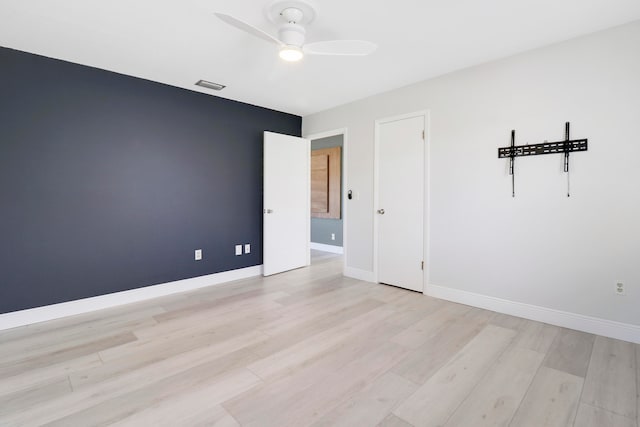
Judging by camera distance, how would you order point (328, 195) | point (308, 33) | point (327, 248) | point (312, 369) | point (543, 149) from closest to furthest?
1. point (312, 369)
2. point (308, 33)
3. point (543, 149)
4. point (328, 195)
5. point (327, 248)

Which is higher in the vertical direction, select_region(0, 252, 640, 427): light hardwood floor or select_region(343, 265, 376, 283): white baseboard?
select_region(343, 265, 376, 283): white baseboard

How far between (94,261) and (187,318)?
1177 mm

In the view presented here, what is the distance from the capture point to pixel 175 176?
3.65 meters

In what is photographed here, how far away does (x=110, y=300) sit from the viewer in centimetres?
319

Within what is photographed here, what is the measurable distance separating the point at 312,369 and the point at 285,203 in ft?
9.31

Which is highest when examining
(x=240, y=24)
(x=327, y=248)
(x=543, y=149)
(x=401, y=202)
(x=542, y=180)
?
(x=240, y=24)

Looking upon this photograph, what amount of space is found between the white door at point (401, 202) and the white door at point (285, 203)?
1.33 m

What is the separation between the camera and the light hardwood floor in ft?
5.24

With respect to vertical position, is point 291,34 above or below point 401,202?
above

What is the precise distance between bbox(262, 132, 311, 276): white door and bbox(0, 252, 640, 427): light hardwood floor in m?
1.43

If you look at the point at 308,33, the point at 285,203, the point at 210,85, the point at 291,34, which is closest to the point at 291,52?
the point at 291,34

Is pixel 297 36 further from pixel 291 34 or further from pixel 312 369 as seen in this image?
pixel 312 369

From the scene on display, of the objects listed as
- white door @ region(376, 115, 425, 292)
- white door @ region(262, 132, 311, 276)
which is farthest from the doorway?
white door @ region(376, 115, 425, 292)

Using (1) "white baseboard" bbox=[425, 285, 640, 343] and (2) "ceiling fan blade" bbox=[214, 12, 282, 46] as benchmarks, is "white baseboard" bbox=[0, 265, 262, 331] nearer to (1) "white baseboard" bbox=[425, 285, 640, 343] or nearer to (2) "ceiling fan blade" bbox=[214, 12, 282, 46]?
(1) "white baseboard" bbox=[425, 285, 640, 343]
